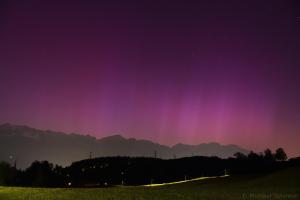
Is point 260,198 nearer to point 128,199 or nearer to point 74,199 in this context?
point 128,199

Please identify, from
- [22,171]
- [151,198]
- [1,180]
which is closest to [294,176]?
[151,198]

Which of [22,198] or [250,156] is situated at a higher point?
[250,156]

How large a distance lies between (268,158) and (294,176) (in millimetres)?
137255

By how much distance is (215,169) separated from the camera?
197750 mm

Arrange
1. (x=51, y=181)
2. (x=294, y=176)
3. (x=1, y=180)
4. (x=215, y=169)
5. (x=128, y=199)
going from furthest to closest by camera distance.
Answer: (x=215, y=169), (x=51, y=181), (x=1, y=180), (x=294, y=176), (x=128, y=199)

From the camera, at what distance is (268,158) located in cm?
19800

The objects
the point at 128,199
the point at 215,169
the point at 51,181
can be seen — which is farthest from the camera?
the point at 215,169

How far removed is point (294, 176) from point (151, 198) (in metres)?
37.6

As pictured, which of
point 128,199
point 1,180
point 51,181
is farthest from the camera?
point 51,181

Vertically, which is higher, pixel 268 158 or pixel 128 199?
pixel 268 158

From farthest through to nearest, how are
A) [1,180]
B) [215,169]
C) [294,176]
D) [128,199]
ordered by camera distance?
[215,169] < [1,180] < [294,176] < [128,199]

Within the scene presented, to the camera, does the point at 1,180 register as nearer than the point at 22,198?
No

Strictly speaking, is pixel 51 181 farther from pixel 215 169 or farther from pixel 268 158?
pixel 268 158

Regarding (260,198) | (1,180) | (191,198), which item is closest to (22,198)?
(191,198)
